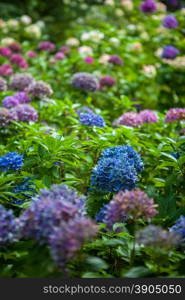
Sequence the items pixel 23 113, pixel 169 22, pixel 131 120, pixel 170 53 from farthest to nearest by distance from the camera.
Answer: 1. pixel 169 22
2. pixel 170 53
3. pixel 131 120
4. pixel 23 113

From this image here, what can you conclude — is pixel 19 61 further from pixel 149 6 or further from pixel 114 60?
pixel 149 6

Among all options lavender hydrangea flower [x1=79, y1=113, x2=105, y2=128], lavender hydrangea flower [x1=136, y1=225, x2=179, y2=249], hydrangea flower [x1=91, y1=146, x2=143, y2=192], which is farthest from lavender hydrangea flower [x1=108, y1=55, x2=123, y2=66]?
lavender hydrangea flower [x1=136, y1=225, x2=179, y2=249]

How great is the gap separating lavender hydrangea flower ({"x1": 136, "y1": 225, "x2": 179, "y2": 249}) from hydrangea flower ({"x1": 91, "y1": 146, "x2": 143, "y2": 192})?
1.69 feet

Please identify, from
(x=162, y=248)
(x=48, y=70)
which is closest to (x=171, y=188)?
(x=162, y=248)

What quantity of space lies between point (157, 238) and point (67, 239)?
0.33 metres

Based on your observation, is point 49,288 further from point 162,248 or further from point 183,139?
point 183,139

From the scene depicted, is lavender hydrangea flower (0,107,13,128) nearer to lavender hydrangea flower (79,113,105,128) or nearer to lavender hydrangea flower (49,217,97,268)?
lavender hydrangea flower (79,113,105,128)

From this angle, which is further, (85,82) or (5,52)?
(5,52)

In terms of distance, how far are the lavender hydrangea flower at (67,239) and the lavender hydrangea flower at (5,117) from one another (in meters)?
1.66

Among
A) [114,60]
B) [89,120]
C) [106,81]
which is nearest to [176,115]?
[89,120]

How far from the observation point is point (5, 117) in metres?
2.99

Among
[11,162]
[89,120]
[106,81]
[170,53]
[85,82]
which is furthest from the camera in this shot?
[170,53]

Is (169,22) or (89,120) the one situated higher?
(169,22)

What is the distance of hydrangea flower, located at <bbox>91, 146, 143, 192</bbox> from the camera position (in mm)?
2039
